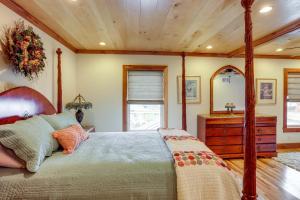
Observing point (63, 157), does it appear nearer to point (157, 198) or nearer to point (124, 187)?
point (124, 187)

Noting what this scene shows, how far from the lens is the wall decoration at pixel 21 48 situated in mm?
2092

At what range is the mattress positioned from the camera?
1466 millimetres

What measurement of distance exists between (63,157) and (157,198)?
2.92ft

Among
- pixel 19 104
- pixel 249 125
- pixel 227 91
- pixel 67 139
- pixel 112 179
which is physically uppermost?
pixel 227 91

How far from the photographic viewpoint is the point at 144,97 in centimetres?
453

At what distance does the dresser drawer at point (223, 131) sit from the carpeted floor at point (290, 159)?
895 millimetres

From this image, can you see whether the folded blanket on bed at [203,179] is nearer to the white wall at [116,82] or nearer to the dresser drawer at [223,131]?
the dresser drawer at [223,131]

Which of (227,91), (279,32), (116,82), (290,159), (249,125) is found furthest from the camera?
(227,91)

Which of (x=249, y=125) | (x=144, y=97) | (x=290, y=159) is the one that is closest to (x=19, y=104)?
(x=249, y=125)

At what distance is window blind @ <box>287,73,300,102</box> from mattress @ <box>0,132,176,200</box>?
178 inches

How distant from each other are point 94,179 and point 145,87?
3129 millimetres

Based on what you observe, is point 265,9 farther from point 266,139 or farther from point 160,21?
point 266,139

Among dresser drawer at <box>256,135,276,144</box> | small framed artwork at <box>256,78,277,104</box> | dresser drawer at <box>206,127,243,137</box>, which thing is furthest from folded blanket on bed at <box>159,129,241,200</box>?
small framed artwork at <box>256,78,277,104</box>

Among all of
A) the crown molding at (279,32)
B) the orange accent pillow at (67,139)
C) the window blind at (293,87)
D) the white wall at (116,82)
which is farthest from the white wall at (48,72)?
the window blind at (293,87)
